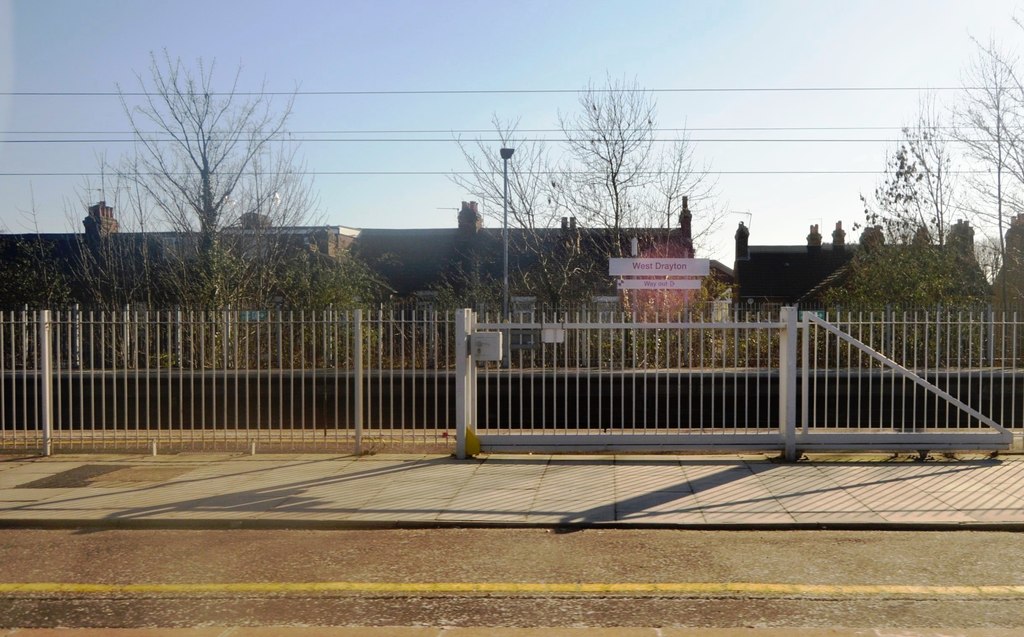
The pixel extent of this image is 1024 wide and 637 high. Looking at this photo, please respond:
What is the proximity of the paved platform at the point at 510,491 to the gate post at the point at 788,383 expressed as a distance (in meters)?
0.27

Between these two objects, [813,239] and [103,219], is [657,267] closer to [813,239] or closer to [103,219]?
[103,219]

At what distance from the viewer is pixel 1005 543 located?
277 inches

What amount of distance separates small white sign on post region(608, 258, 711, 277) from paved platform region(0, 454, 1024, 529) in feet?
19.4

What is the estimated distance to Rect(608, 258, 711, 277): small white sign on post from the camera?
51.7 feet

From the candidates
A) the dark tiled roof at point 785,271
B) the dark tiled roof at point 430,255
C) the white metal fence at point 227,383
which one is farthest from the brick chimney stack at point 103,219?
the dark tiled roof at point 785,271

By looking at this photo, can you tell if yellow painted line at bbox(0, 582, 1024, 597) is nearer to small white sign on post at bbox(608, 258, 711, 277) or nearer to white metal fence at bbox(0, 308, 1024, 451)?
white metal fence at bbox(0, 308, 1024, 451)

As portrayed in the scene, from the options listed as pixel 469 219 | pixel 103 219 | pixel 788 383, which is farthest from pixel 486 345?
pixel 469 219

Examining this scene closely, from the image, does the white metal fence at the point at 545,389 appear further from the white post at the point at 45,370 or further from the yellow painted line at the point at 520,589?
the yellow painted line at the point at 520,589

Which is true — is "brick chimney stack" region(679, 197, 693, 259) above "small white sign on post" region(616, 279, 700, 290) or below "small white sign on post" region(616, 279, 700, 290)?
above

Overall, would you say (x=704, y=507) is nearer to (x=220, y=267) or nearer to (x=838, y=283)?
(x=220, y=267)

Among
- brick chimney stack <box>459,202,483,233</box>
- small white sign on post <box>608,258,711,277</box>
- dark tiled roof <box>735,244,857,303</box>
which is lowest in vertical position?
small white sign on post <box>608,258,711,277</box>

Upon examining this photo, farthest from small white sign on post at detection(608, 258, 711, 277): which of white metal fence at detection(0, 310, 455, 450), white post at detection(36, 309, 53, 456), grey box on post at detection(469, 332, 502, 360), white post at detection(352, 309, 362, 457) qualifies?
white post at detection(36, 309, 53, 456)

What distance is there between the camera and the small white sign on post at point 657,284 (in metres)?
16.1

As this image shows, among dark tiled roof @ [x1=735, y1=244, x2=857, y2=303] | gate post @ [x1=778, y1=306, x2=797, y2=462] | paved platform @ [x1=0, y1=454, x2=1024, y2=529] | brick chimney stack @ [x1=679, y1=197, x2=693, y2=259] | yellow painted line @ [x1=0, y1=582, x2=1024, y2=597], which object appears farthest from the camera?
dark tiled roof @ [x1=735, y1=244, x2=857, y2=303]
